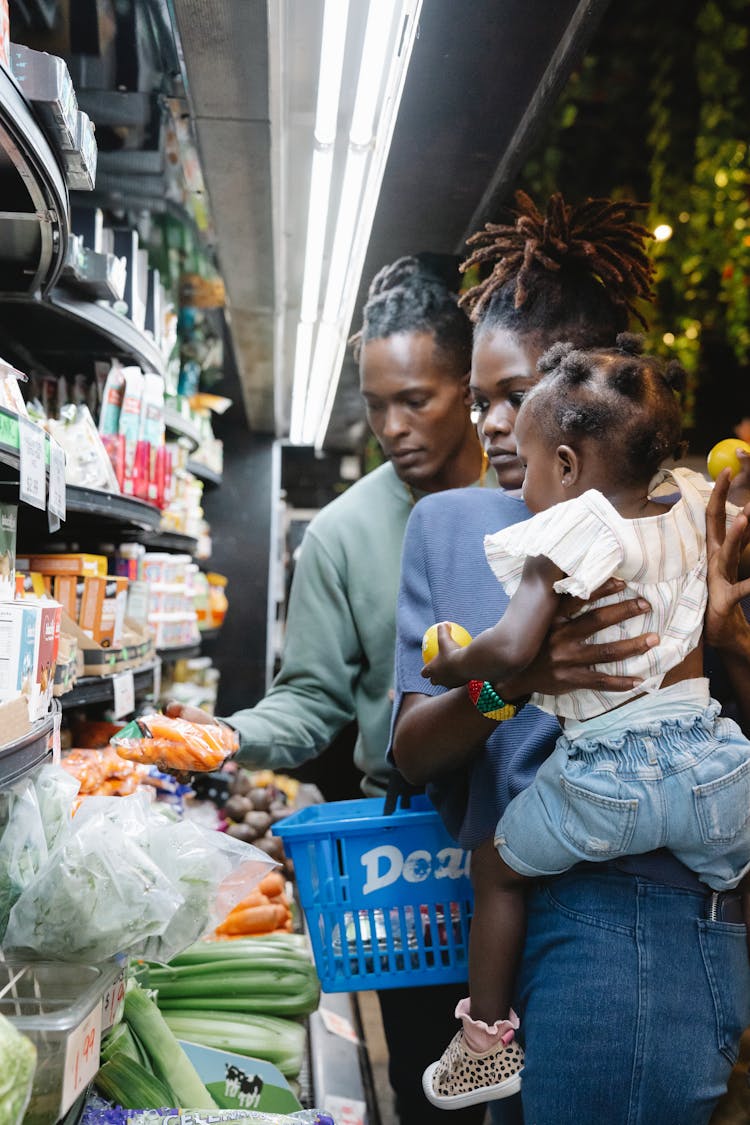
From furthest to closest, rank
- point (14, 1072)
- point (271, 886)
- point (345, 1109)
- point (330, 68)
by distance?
1. point (271, 886)
2. point (345, 1109)
3. point (330, 68)
4. point (14, 1072)

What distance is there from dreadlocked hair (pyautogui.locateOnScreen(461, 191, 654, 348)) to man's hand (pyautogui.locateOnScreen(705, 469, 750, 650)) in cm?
56

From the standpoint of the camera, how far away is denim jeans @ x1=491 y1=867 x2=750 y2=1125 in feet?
4.33

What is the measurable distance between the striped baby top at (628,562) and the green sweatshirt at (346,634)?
908 mm

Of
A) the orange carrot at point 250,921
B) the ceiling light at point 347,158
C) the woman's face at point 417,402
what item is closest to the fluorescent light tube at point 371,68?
the ceiling light at point 347,158

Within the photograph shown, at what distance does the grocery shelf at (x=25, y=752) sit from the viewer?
1296mm

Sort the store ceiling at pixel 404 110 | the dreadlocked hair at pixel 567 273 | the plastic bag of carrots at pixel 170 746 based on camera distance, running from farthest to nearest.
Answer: the store ceiling at pixel 404 110 < the dreadlocked hair at pixel 567 273 < the plastic bag of carrots at pixel 170 746

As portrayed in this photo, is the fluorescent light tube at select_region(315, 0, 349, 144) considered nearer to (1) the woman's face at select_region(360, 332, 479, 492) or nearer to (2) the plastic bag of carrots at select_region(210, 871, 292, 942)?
(1) the woman's face at select_region(360, 332, 479, 492)

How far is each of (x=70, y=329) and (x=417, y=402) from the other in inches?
38.4

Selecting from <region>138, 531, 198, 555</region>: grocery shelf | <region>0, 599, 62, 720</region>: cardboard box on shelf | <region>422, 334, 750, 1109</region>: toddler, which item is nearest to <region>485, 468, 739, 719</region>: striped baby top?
<region>422, 334, 750, 1109</region>: toddler

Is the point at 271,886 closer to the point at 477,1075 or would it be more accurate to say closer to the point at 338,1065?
the point at 338,1065

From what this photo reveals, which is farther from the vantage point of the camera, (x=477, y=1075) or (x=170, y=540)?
(x=170, y=540)

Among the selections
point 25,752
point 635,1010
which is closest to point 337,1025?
point 635,1010

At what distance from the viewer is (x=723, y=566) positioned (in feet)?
4.64

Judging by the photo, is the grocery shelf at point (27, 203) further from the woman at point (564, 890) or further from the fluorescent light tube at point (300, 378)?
the fluorescent light tube at point (300, 378)
